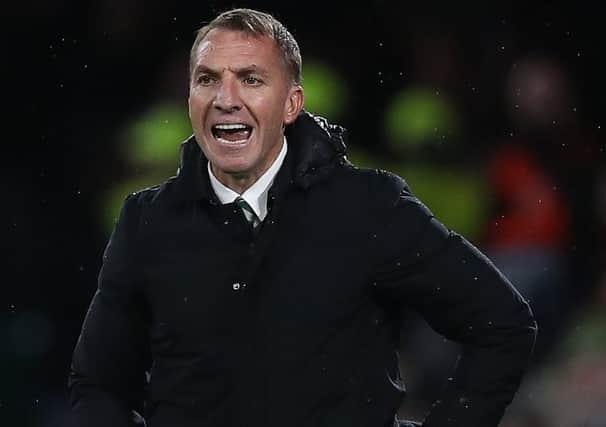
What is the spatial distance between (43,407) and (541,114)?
217 cm

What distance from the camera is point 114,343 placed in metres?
3.57

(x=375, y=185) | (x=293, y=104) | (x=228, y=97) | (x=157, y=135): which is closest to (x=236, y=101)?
(x=228, y=97)

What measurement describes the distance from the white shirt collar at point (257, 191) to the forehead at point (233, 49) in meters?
0.22

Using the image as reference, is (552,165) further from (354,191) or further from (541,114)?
(354,191)

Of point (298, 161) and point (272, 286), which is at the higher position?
point (298, 161)

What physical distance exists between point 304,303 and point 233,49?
55 centimetres

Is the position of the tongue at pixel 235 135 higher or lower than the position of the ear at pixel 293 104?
lower

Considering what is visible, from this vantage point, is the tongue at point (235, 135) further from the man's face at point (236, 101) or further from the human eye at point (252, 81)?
the human eye at point (252, 81)

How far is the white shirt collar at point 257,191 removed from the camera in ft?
11.6

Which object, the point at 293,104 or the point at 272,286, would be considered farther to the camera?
the point at 293,104

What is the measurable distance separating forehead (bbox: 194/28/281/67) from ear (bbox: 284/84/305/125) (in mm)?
98

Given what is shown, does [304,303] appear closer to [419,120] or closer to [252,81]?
[252,81]

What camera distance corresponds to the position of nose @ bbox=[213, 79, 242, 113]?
3490 millimetres

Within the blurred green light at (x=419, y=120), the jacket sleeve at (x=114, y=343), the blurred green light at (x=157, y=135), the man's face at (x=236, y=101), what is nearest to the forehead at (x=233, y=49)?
A: the man's face at (x=236, y=101)
